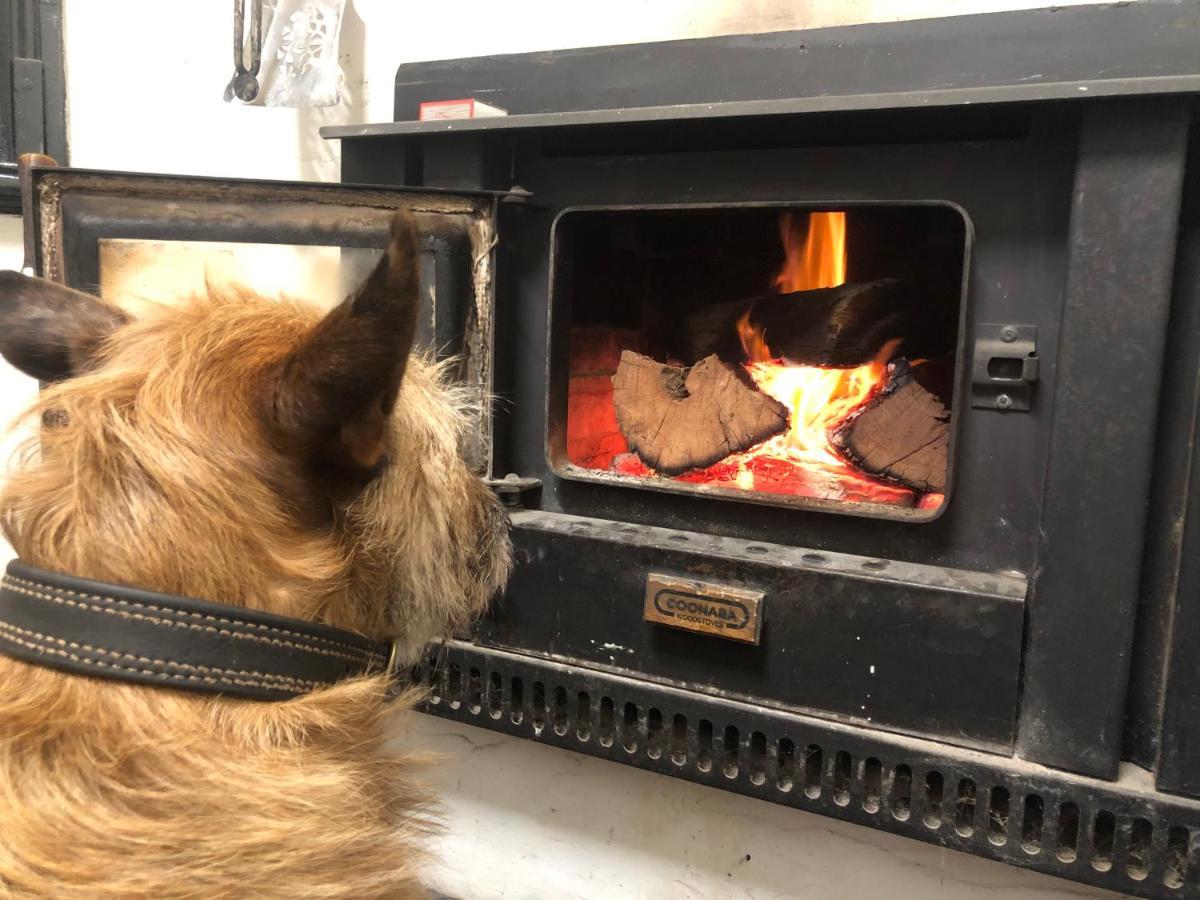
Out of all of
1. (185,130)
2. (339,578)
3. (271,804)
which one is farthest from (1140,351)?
(185,130)

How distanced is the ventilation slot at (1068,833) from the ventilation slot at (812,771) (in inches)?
12.1

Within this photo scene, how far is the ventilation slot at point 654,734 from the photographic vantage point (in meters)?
1.40

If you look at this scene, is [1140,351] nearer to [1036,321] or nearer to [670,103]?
[1036,321]

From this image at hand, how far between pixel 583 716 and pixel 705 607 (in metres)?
0.33

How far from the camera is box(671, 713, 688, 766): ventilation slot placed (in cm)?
138

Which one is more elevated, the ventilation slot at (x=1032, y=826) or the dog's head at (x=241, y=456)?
the dog's head at (x=241, y=456)

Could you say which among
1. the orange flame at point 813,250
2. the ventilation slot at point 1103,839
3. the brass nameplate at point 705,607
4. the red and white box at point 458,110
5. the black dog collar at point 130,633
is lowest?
the ventilation slot at point 1103,839

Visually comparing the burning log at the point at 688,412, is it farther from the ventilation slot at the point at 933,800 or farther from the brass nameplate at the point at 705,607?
the ventilation slot at the point at 933,800

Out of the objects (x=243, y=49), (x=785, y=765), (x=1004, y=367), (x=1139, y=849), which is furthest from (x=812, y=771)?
(x=243, y=49)

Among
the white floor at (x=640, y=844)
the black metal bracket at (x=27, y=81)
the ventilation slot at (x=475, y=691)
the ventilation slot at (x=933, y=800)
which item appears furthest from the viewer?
the black metal bracket at (x=27, y=81)

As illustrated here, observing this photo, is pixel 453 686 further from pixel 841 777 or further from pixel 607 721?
pixel 841 777

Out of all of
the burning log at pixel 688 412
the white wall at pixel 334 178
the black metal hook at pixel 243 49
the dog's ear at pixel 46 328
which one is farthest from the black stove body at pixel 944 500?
the dog's ear at pixel 46 328

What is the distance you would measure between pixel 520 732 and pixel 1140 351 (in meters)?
1.07

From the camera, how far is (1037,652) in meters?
1.15
